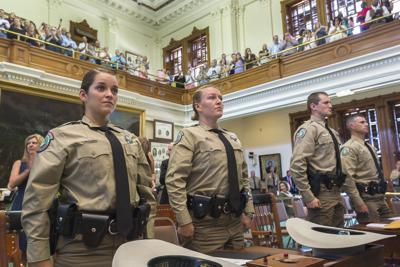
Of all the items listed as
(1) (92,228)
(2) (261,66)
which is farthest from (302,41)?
(1) (92,228)

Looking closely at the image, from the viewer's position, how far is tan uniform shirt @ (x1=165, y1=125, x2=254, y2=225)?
210 centimetres

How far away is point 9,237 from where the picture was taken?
153 centimetres

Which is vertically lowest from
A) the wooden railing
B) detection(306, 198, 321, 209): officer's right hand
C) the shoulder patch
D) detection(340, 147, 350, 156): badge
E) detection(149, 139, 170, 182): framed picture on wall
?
detection(306, 198, 321, 209): officer's right hand

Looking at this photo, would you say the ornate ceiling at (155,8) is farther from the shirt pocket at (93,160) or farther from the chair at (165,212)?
the shirt pocket at (93,160)

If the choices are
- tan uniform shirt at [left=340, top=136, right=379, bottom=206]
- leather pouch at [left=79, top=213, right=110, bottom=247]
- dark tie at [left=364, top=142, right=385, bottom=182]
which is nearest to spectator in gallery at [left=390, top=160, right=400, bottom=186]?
dark tie at [left=364, top=142, right=385, bottom=182]

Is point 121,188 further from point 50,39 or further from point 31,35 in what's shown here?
point 50,39

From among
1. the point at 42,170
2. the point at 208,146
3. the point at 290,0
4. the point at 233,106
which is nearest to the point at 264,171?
the point at 233,106

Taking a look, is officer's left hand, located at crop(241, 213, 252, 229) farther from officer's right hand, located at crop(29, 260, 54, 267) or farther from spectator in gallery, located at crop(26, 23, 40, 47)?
spectator in gallery, located at crop(26, 23, 40, 47)

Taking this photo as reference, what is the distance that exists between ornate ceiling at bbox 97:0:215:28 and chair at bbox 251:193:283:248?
12.1 meters

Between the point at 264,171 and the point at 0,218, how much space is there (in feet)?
37.7

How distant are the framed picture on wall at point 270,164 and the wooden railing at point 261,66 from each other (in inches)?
118

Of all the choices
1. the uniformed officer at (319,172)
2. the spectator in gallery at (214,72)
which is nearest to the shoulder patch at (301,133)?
the uniformed officer at (319,172)

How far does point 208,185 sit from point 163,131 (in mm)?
9589

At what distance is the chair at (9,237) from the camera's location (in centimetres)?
134
